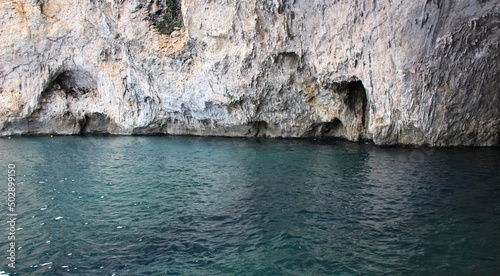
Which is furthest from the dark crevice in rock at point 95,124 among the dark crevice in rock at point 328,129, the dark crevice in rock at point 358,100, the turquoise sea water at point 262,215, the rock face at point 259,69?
the dark crevice in rock at point 358,100

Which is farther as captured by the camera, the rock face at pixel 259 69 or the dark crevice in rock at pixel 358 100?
the dark crevice in rock at pixel 358 100

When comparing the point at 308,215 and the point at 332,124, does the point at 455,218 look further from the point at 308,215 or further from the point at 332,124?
the point at 332,124

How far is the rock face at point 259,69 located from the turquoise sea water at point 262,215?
3351 millimetres

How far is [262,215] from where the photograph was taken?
11.1m

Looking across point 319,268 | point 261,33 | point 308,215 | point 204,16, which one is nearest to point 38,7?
point 204,16

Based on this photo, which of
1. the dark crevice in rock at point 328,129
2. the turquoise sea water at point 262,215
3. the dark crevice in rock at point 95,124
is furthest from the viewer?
the dark crevice in rock at point 95,124

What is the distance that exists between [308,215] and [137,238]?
16.1 ft

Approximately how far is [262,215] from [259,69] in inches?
627

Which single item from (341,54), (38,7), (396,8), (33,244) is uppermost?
(38,7)

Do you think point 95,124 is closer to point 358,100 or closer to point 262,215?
point 358,100

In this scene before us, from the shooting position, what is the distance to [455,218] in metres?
10.3

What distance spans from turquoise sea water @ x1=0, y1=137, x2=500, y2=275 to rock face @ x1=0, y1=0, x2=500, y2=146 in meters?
3.35

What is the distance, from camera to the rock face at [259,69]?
18.3m

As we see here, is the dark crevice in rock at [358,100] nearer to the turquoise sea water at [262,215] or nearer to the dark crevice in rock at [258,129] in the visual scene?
the turquoise sea water at [262,215]
